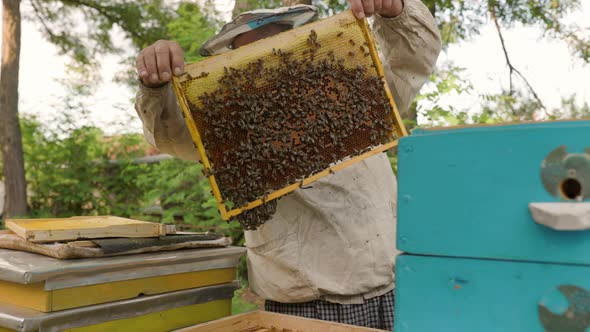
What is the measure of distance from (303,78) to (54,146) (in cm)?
953

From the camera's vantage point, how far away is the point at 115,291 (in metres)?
1.68

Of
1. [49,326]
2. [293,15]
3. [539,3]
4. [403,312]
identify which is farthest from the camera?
[539,3]

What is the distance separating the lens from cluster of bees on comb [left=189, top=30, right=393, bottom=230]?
73.5 inches

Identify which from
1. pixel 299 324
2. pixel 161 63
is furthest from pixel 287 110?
pixel 299 324

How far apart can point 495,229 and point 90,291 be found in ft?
4.04

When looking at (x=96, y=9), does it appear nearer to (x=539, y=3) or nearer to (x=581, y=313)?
(x=539, y=3)

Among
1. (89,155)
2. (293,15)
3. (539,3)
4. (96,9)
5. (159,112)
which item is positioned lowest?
(89,155)

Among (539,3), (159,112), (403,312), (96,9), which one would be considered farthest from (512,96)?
(96,9)

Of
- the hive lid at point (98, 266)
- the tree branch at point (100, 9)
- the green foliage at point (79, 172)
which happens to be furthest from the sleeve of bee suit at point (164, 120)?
the green foliage at point (79, 172)

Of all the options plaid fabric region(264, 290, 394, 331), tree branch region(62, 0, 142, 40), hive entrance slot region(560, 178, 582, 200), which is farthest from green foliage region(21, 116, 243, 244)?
hive entrance slot region(560, 178, 582, 200)

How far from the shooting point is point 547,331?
40.5 inches

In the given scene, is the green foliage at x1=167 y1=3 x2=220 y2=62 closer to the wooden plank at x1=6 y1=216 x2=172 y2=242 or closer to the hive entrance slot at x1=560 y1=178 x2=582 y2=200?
the wooden plank at x1=6 y1=216 x2=172 y2=242

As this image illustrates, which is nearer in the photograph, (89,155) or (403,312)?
(403,312)

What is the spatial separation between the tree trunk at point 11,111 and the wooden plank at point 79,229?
8.39 m
